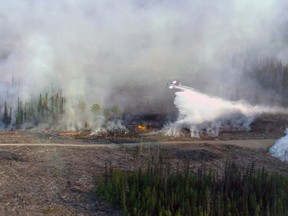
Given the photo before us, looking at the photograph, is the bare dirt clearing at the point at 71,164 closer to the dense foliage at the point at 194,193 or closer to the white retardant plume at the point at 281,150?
the white retardant plume at the point at 281,150

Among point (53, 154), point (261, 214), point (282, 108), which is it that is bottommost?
point (261, 214)

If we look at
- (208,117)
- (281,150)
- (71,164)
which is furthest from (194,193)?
(208,117)

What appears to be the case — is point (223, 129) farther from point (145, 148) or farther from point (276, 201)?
point (276, 201)

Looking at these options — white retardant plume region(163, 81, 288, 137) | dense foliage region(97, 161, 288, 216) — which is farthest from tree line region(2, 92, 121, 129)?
dense foliage region(97, 161, 288, 216)

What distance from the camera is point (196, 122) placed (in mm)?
41281

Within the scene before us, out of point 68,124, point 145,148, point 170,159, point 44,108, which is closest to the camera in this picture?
point 170,159

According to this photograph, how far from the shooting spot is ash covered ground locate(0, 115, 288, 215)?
14914 mm

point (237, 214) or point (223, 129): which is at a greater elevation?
point (223, 129)

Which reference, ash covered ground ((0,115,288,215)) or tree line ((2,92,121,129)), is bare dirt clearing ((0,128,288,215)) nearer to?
ash covered ground ((0,115,288,215))

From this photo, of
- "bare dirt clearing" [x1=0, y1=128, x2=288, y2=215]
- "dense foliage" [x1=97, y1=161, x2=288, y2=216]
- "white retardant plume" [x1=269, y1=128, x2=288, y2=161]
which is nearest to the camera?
"dense foliage" [x1=97, y1=161, x2=288, y2=216]

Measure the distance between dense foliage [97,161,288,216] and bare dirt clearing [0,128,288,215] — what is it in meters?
0.79

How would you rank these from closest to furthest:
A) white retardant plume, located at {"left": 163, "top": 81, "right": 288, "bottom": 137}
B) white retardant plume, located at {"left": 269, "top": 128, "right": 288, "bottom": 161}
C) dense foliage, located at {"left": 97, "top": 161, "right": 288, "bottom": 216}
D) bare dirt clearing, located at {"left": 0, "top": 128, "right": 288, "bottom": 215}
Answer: dense foliage, located at {"left": 97, "top": 161, "right": 288, "bottom": 216}, bare dirt clearing, located at {"left": 0, "top": 128, "right": 288, "bottom": 215}, white retardant plume, located at {"left": 269, "top": 128, "right": 288, "bottom": 161}, white retardant plume, located at {"left": 163, "top": 81, "right": 288, "bottom": 137}

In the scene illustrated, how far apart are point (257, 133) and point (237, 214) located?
2497 cm

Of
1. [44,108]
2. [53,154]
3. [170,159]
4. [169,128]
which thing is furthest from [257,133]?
[44,108]
